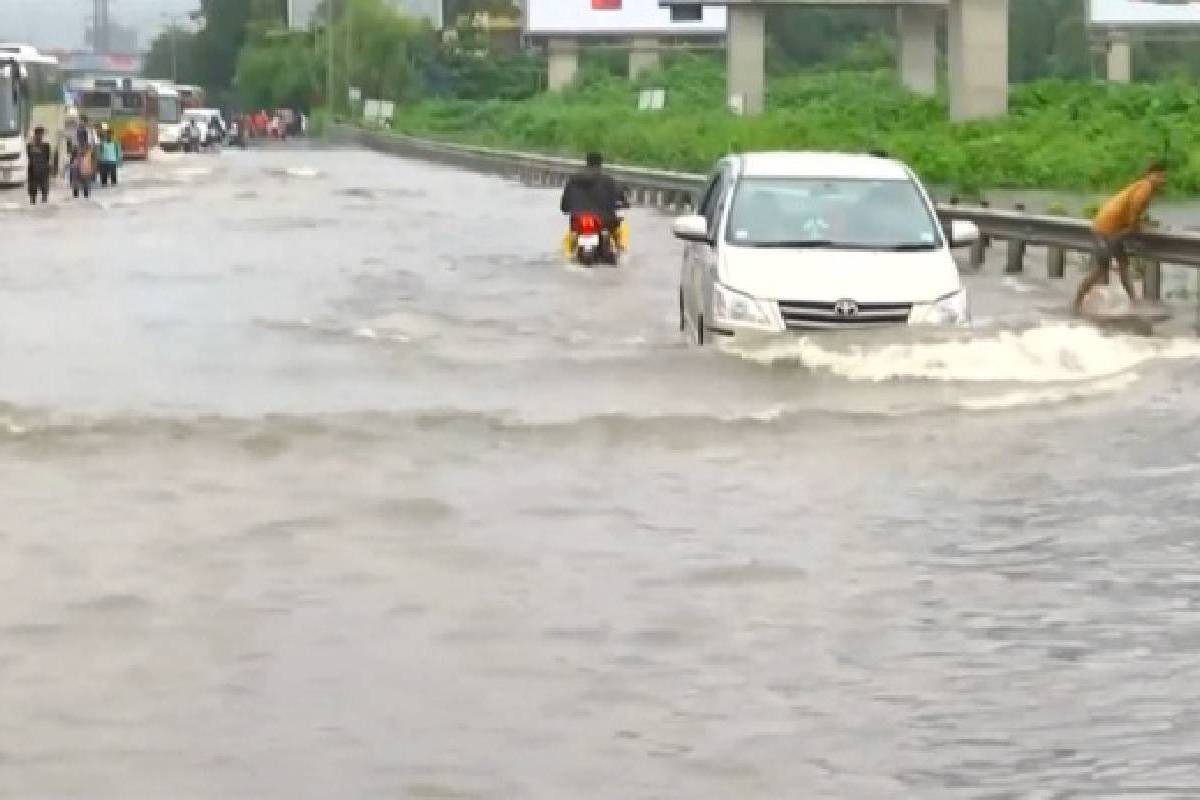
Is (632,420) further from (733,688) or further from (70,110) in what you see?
(70,110)

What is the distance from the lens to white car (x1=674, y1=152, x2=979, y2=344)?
58.6 ft

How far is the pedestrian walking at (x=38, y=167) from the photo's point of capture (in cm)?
4965

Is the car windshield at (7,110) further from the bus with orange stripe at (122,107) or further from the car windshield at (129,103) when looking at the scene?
the car windshield at (129,103)

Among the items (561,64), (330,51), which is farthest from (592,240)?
(330,51)

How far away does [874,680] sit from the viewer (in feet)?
30.0

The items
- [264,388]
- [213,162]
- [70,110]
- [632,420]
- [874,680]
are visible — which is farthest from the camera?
[213,162]

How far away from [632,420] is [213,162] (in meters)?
72.7

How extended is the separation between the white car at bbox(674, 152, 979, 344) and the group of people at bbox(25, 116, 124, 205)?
31807 millimetres

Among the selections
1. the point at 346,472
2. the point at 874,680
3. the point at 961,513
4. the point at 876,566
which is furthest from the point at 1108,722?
the point at 346,472

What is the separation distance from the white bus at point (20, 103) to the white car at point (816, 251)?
36.8m

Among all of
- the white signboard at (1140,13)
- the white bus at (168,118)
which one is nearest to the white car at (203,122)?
the white bus at (168,118)

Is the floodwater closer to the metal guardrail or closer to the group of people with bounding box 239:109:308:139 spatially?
the metal guardrail

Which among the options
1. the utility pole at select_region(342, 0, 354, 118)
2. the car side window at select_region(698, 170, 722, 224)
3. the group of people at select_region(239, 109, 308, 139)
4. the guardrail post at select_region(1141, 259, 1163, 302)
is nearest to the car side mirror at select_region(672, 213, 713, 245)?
the car side window at select_region(698, 170, 722, 224)

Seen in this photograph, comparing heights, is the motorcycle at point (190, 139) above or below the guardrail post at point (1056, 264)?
above
